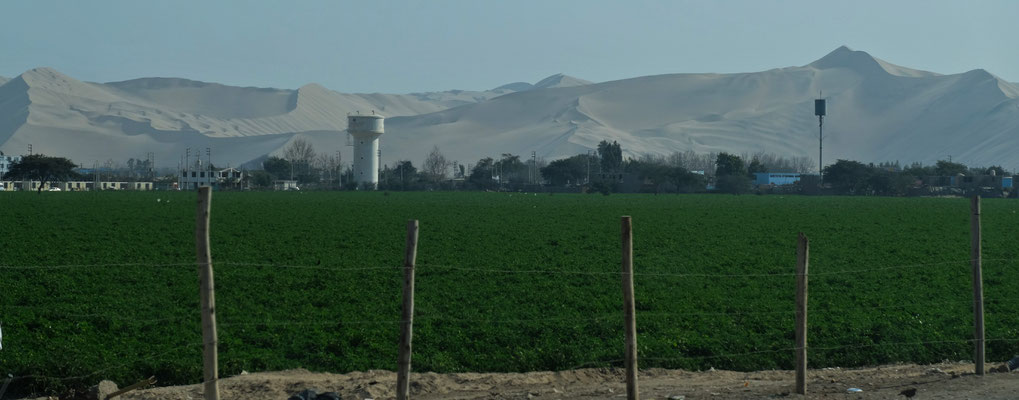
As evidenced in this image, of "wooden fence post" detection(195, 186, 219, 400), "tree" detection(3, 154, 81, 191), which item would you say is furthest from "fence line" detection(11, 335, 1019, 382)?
"tree" detection(3, 154, 81, 191)

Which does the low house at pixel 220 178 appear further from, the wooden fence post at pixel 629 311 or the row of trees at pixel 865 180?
the wooden fence post at pixel 629 311

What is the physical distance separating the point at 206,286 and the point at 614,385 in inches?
199

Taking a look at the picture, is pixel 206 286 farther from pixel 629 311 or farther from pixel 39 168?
pixel 39 168

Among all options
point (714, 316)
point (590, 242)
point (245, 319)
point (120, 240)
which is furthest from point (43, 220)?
point (714, 316)

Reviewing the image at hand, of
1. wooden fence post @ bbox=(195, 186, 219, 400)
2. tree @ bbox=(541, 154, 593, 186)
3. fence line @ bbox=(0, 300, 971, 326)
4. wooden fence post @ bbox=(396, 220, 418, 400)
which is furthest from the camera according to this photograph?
tree @ bbox=(541, 154, 593, 186)

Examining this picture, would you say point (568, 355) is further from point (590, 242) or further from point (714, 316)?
point (590, 242)

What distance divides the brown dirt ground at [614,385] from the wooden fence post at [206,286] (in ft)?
7.09

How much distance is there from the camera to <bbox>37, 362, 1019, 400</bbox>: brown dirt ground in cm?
1177

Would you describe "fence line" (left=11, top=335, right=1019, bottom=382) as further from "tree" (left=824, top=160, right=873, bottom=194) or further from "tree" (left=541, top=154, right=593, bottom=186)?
"tree" (left=541, top=154, right=593, bottom=186)

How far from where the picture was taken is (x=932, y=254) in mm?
31219

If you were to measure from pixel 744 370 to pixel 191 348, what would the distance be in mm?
6850

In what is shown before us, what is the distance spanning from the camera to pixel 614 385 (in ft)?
41.5

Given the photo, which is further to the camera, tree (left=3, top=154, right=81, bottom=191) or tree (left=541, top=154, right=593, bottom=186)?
tree (left=541, top=154, right=593, bottom=186)

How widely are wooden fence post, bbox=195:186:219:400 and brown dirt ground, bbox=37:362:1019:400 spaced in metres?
2.16
